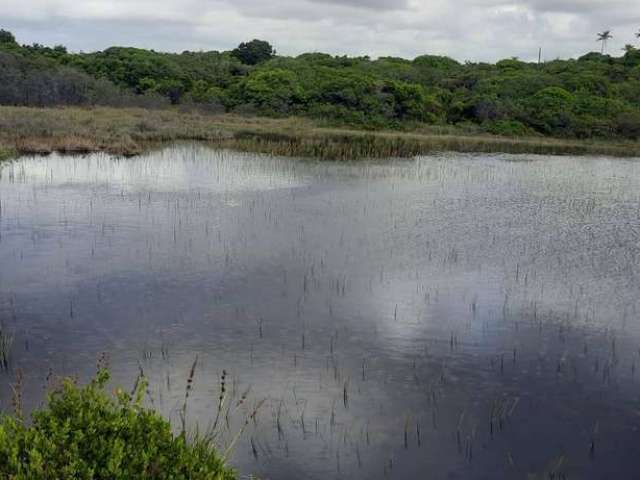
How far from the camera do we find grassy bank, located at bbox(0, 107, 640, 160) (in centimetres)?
3944

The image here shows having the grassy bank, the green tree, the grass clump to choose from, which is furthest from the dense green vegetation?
the grass clump

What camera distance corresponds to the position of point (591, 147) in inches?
2422

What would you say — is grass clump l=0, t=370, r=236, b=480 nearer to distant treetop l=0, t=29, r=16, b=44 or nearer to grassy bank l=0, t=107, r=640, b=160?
grassy bank l=0, t=107, r=640, b=160

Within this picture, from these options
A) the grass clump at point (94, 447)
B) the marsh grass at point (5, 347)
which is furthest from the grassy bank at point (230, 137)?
the grass clump at point (94, 447)

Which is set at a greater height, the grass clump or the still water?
the grass clump

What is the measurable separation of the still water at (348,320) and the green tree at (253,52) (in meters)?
90.3

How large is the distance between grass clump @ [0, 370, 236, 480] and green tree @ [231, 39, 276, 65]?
111 meters

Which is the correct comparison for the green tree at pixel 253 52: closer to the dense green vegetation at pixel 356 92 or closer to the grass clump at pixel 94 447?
the dense green vegetation at pixel 356 92

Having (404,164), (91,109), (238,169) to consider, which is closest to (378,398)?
(238,169)

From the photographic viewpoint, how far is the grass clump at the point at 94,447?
15.7 ft

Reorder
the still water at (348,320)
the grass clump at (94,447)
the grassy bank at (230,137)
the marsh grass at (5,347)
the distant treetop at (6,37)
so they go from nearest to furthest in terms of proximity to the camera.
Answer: the grass clump at (94,447), the still water at (348,320), the marsh grass at (5,347), the grassy bank at (230,137), the distant treetop at (6,37)

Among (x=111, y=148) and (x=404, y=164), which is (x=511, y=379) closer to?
(x=404, y=164)

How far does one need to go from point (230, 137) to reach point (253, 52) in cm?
6775

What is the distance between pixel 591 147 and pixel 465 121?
15877 mm
